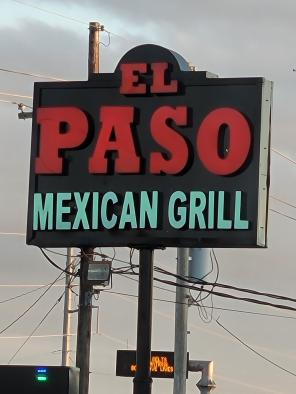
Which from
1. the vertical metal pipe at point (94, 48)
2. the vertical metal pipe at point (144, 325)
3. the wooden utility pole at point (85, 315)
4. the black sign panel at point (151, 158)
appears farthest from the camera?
the vertical metal pipe at point (94, 48)

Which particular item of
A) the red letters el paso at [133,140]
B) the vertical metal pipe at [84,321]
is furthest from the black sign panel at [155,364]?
the red letters el paso at [133,140]

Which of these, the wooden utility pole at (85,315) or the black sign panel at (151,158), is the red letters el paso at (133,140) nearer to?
the black sign panel at (151,158)

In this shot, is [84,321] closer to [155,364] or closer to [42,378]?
[155,364]

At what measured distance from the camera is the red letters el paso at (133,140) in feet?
47.0

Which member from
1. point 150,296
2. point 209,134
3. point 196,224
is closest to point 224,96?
point 209,134

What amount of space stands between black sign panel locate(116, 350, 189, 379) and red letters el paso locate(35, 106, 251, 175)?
42.7ft

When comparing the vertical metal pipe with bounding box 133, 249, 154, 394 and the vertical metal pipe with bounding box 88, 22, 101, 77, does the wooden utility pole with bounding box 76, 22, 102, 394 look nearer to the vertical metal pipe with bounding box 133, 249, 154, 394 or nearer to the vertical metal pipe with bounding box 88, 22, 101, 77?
the vertical metal pipe with bounding box 88, 22, 101, 77

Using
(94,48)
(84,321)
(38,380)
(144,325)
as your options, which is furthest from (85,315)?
(144,325)

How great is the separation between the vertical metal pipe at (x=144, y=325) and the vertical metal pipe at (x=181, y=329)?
503 inches

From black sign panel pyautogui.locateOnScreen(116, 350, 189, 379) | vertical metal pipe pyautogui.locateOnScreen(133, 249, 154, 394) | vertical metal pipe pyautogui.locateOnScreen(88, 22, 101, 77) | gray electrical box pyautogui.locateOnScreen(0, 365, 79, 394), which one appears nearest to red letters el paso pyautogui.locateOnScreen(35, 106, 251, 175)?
vertical metal pipe pyautogui.locateOnScreen(133, 249, 154, 394)

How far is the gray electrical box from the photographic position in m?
14.5

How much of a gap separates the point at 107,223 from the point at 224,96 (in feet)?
6.15

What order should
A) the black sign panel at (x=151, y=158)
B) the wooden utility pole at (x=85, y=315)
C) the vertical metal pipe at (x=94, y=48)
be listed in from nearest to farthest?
the black sign panel at (x=151, y=158) < the wooden utility pole at (x=85, y=315) < the vertical metal pipe at (x=94, y=48)

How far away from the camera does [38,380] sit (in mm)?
14602
